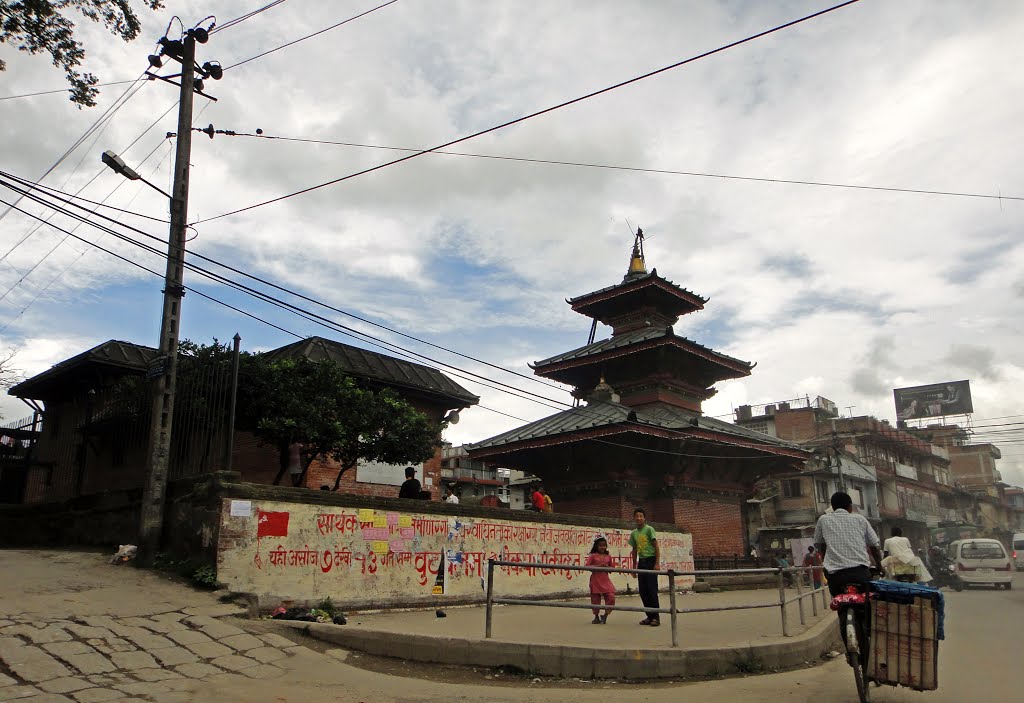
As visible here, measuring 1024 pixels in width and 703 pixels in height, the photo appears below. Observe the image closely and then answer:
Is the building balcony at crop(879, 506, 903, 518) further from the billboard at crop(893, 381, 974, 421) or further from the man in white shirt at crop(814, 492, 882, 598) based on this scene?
the man in white shirt at crop(814, 492, 882, 598)

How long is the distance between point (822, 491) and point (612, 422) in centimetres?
3448

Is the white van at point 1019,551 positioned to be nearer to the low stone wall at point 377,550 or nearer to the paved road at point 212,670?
the low stone wall at point 377,550

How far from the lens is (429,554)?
40.0 feet

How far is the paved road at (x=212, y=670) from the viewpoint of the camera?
633 centimetres

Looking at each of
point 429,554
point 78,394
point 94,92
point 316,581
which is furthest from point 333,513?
point 78,394

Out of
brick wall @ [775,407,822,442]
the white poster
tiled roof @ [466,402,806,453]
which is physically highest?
brick wall @ [775,407,822,442]

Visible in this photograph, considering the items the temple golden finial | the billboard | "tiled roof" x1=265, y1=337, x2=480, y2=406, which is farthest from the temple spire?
the billboard

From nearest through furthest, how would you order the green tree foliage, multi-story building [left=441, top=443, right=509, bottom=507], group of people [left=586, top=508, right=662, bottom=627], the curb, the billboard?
the curb, group of people [left=586, top=508, right=662, bottom=627], the green tree foliage, multi-story building [left=441, top=443, right=509, bottom=507], the billboard

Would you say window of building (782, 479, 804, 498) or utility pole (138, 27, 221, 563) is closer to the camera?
utility pole (138, 27, 221, 563)

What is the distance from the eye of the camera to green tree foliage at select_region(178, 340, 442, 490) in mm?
15695

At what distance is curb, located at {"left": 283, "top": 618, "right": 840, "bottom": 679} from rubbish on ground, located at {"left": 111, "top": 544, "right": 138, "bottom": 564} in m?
4.03

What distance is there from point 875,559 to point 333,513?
23.4 feet

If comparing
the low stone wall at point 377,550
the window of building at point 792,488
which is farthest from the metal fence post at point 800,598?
the window of building at point 792,488

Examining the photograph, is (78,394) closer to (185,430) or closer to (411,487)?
(185,430)
